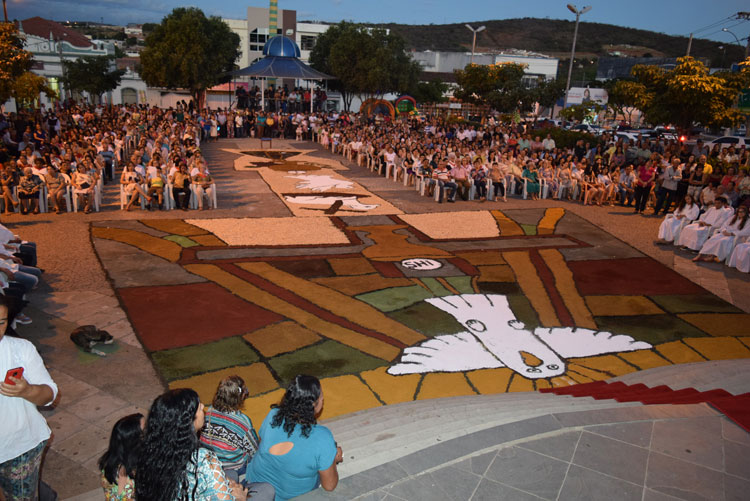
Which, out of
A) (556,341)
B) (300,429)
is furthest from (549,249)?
(300,429)

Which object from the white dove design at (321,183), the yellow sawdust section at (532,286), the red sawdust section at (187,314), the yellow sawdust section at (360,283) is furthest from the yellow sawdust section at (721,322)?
the white dove design at (321,183)

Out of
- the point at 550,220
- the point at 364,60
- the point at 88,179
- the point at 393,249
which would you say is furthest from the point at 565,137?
the point at 364,60

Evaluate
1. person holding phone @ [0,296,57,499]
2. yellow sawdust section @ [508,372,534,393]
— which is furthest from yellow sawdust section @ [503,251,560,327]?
Result: person holding phone @ [0,296,57,499]

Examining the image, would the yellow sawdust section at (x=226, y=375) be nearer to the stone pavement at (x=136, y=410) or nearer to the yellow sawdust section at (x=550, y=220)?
the stone pavement at (x=136, y=410)

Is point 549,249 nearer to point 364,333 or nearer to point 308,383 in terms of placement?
point 364,333

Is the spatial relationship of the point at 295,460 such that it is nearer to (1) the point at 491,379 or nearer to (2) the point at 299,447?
(2) the point at 299,447

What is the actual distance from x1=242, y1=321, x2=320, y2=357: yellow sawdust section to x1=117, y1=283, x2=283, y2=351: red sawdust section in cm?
19

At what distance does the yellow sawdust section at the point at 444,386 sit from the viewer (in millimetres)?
6389

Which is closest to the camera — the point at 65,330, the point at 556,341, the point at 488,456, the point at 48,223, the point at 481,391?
the point at 488,456

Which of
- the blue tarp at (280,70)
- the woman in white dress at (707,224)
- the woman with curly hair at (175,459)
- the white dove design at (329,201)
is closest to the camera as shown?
→ the woman with curly hair at (175,459)

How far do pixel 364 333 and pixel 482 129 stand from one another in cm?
2487

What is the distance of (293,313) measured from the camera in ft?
27.3

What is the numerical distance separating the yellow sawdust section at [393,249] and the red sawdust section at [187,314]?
10.8 feet

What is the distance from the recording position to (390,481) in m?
3.40
